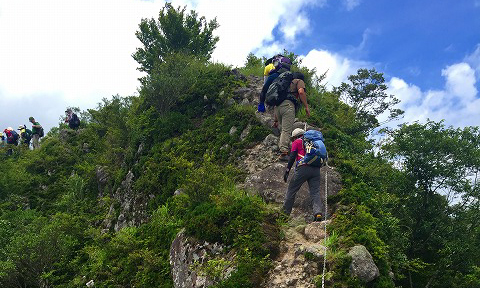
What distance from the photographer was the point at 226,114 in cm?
1342

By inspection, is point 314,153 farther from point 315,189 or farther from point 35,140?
point 35,140

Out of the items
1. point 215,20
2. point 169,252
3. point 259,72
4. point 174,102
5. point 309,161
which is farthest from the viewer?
point 215,20

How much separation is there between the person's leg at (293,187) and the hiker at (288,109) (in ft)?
7.59

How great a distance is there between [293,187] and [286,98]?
3647 millimetres

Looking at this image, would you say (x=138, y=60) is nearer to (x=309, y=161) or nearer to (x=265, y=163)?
(x=265, y=163)

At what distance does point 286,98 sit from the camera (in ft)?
33.2

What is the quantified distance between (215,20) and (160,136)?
14395mm

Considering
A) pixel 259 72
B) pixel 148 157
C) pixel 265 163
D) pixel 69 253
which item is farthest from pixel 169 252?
pixel 259 72

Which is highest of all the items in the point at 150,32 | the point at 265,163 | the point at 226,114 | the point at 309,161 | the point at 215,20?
the point at 215,20

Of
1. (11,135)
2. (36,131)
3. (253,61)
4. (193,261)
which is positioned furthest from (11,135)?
(193,261)

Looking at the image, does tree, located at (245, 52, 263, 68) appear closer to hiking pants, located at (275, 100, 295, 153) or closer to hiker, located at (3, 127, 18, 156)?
hiking pants, located at (275, 100, 295, 153)

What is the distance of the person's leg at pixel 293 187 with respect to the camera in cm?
730

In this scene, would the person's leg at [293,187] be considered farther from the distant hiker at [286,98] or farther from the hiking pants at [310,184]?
the distant hiker at [286,98]

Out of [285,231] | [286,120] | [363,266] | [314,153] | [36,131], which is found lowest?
[363,266]
